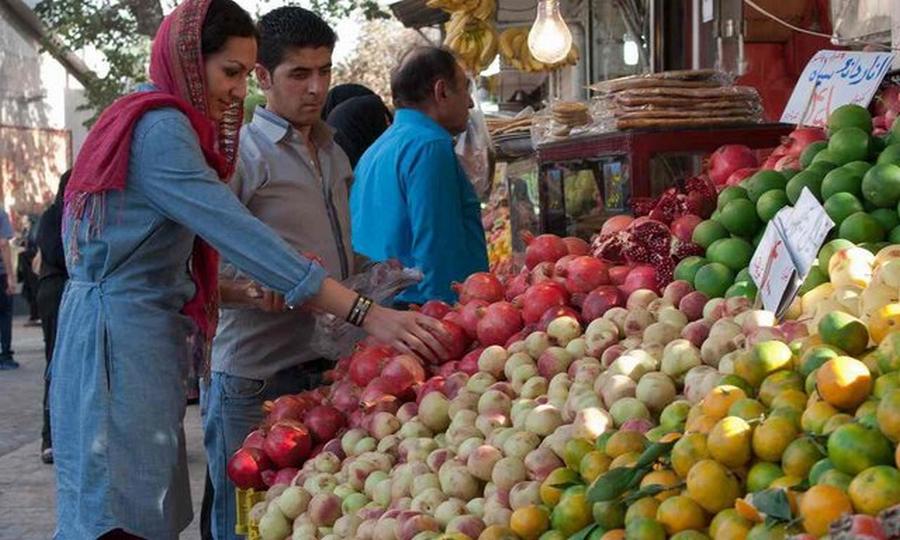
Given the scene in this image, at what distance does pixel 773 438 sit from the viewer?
2389 millimetres

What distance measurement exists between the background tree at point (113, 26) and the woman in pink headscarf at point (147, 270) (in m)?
18.8

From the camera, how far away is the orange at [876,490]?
2.05 meters

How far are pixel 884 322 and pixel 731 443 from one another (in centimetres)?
41

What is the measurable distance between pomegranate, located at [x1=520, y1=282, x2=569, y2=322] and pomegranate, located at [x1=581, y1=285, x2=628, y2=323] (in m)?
0.10

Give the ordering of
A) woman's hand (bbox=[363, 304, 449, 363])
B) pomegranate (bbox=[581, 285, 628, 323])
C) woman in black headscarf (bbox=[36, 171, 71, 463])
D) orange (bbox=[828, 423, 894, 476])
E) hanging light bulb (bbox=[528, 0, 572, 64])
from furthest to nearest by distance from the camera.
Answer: hanging light bulb (bbox=[528, 0, 572, 64]), woman in black headscarf (bbox=[36, 171, 71, 463]), pomegranate (bbox=[581, 285, 628, 323]), woman's hand (bbox=[363, 304, 449, 363]), orange (bbox=[828, 423, 894, 476])

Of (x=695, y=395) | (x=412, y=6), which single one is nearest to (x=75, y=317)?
(x=695, y=395)

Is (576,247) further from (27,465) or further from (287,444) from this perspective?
(27,465)

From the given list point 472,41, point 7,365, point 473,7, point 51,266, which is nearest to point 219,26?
point 51,266

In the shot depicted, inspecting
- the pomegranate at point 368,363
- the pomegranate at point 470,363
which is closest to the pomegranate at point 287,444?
the pomegranate at point 368,363

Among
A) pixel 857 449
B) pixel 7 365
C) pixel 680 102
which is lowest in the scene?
pixel 7 365

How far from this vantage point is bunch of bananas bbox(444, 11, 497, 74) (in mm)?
9492

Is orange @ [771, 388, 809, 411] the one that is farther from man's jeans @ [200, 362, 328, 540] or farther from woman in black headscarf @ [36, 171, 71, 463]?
woman in black headscarf @ [36, 171, 71, 463]

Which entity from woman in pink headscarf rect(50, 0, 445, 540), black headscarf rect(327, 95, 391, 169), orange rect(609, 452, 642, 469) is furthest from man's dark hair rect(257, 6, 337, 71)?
black headscarf rect(327, 95, 391, 169)

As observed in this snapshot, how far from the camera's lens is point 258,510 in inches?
140
